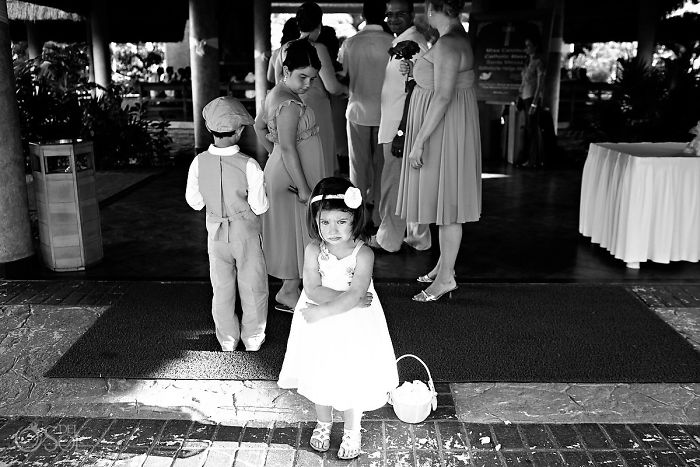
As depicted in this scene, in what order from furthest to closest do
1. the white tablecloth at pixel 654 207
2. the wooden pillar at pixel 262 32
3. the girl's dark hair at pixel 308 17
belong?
the wooden pillar at pixel 262 32 → the white tablecloth at pixel 654 207 → the girl's dark hair at pixel 308 17

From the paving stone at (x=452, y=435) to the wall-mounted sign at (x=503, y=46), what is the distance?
24.0 ft

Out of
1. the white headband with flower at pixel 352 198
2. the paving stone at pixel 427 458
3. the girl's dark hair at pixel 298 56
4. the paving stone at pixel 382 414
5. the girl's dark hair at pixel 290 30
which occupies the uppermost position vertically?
the girl's dark hair at pixel 290 30

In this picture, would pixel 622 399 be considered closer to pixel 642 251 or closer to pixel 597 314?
pixel 597 314

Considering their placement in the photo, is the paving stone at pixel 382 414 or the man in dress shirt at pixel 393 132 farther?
the man in dress shirt at pixel 393 132

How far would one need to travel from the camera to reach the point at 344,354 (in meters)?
2.72

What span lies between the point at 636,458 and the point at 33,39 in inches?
682

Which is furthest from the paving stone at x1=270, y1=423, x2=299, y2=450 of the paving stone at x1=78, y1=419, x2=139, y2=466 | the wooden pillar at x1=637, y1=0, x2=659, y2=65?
the wooden pillar at x1=637, y1=0, x2=659, y2=65

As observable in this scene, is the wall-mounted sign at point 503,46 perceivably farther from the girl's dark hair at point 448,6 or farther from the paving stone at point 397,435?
the paving stone at point 397,435

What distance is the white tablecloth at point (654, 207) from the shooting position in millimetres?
4949

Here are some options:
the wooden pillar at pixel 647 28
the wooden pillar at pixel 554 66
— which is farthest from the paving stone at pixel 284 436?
the wooden pillar at pixel 647 28

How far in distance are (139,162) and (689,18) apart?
11823mm

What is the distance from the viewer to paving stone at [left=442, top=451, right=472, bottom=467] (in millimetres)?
2764

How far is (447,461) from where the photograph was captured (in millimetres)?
2783

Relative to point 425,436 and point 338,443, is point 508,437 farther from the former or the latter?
point 338,443
